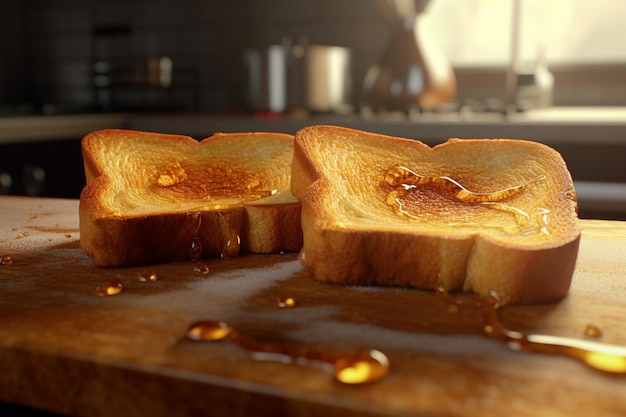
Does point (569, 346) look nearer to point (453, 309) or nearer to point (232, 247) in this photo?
point (453, 309)

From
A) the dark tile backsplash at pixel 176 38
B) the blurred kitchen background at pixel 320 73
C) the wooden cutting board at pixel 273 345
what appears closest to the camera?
the wooden cutting board at pixel 273 345

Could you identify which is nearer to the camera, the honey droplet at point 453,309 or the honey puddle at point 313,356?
the honey puddle at point 313,356

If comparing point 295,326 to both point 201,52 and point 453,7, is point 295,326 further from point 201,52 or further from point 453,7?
point 201,52

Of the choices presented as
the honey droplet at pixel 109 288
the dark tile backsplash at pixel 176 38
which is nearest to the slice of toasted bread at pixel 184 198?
the honey droplet at pixel 109 288

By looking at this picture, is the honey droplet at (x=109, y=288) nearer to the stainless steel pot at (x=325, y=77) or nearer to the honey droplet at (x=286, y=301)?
the honey droplet at (x=286, y=301)

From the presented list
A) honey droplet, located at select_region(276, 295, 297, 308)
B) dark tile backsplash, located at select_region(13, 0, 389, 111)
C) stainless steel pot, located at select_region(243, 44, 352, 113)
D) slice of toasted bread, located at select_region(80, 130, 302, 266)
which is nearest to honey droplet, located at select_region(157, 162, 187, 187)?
slice of toasted bread, located at select_region(80, 130, 302, 266)

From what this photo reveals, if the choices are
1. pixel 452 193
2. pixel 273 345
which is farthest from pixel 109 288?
pixel 452 193
